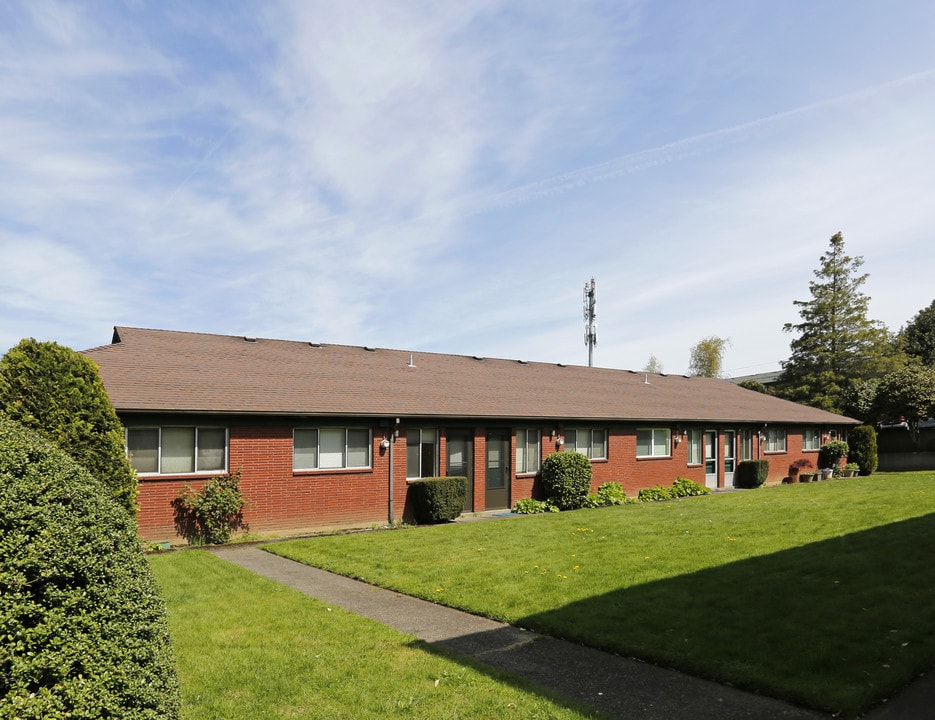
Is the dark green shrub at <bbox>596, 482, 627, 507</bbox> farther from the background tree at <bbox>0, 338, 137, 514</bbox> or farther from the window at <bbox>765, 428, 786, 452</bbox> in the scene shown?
the background tree at <bbox>0, 338, 137, 514</bbox>

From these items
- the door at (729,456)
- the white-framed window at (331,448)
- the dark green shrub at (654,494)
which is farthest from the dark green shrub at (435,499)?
the door at (729,456)

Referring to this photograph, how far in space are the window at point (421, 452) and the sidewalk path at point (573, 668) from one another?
877 cm

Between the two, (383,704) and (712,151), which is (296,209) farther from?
(383,704)

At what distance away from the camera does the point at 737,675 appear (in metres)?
6.18

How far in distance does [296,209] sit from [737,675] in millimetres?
14873

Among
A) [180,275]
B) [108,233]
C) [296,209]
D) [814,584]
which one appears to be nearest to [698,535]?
[814,584]

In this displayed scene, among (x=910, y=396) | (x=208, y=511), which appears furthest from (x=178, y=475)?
(x=910, y=396)

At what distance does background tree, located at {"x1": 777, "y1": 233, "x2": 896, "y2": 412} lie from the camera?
171ft

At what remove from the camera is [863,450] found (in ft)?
113

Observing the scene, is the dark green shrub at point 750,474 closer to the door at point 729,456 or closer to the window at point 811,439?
the door at point 729,456

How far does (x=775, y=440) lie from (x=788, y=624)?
26.7 metres

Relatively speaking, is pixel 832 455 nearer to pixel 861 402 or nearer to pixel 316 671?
pixel 861 402

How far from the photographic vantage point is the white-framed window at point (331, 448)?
1681cm

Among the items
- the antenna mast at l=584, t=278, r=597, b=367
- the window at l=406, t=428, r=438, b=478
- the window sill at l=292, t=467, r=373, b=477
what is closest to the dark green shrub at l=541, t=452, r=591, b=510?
the window at l=406, t=428, r=438, b=478
